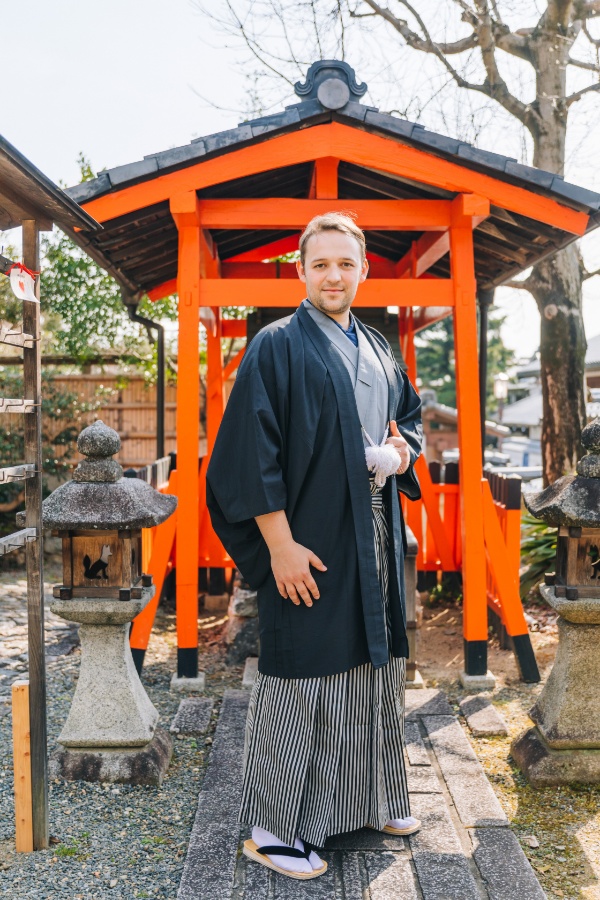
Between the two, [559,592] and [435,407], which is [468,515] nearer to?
[559,592]

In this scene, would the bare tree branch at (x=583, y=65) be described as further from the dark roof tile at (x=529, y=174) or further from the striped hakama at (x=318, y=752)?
the striped hakama at (x=318, y=752)

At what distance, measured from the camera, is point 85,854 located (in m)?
2.60

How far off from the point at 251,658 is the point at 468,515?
64.6 inches

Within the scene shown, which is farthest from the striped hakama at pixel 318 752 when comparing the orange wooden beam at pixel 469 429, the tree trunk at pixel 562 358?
the tree trunk at pixel 562 358

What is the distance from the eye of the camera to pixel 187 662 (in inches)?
168

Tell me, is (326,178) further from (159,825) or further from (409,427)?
(159,825)

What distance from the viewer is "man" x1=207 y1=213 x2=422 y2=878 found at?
93.9 inches

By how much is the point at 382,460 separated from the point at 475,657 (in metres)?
2.31

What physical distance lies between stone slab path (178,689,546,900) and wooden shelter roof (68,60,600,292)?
291cm

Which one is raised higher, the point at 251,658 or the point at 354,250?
the point at 354,250

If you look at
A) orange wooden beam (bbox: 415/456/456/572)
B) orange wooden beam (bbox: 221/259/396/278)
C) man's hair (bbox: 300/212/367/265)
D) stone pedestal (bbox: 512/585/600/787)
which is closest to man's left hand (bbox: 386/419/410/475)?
man's hair (bbox: 300/212/367/265)

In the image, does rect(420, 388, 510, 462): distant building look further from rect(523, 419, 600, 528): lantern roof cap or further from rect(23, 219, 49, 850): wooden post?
rect(23, 219, 49, 850): wooden post

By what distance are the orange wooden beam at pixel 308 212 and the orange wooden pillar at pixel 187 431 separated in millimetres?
165

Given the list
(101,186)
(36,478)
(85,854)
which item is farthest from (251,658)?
(101,186)
